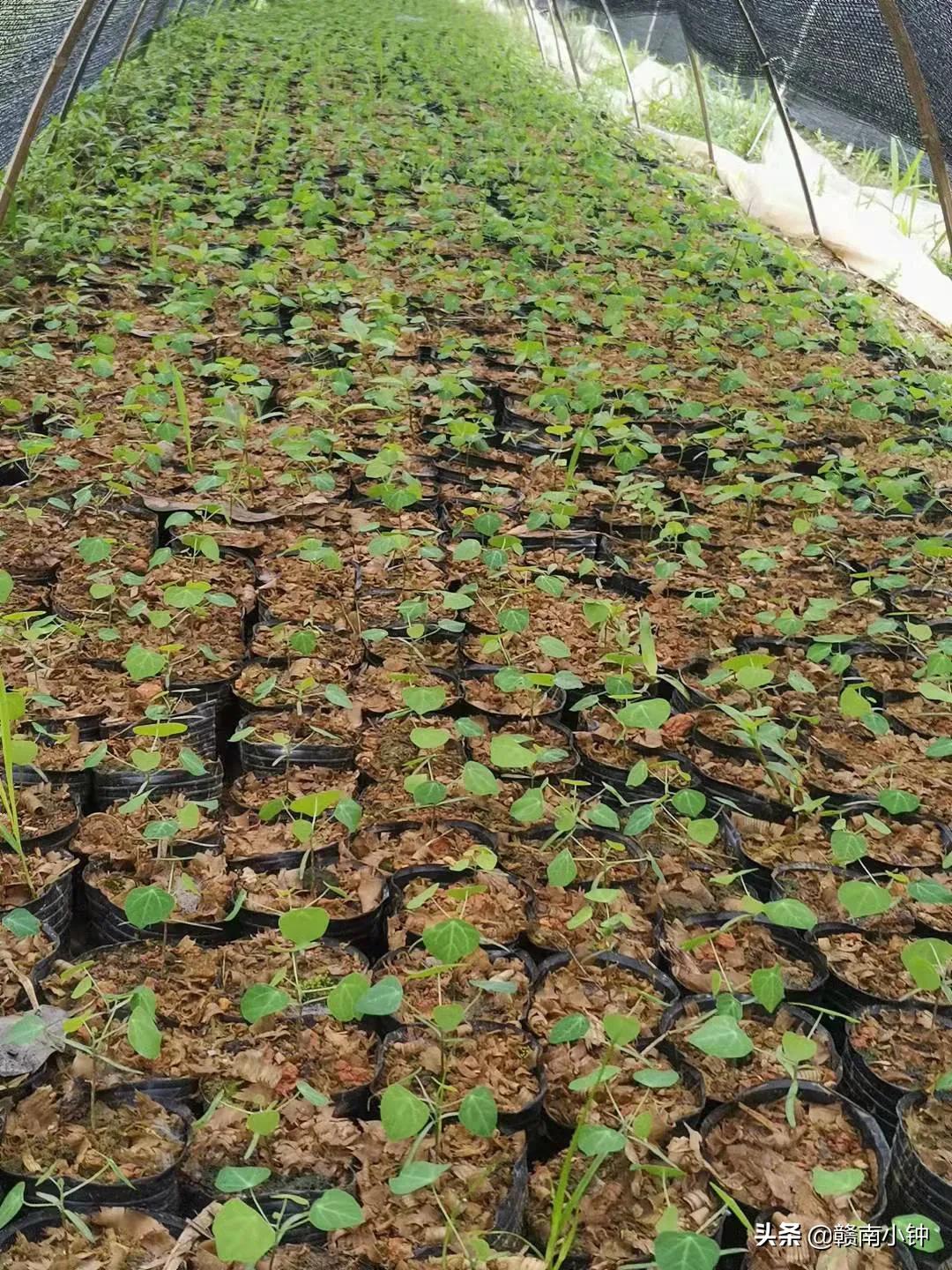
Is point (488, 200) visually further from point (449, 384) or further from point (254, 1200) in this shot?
point (254, 1200)

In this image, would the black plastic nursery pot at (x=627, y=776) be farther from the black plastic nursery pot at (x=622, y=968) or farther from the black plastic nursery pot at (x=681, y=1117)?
the black plastic nursery pot at (x=681, y=1117)

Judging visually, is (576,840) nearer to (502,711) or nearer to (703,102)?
(502,711)

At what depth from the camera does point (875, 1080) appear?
1508 mm

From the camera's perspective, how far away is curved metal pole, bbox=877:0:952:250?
3.94 metres

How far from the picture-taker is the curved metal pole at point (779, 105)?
20.7 feet

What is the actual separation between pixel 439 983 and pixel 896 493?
2191 mm

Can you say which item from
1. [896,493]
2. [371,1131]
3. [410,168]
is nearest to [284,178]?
[410,168]

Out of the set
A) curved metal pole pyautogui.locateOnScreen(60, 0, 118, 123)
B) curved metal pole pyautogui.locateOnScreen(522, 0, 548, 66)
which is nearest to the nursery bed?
curved metal pole pyautogui.locateOnScreen(60, 0, 118, 123)

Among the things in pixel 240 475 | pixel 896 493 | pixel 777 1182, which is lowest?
pixel 240 475

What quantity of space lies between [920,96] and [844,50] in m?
1.71

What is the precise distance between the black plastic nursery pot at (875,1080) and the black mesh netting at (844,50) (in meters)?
4.19

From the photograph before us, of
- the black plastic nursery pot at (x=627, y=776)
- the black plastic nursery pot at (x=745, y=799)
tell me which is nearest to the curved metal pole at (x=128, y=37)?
the black plastic nursery pot at (x=627, y=776)

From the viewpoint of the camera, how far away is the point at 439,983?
5.16 ft

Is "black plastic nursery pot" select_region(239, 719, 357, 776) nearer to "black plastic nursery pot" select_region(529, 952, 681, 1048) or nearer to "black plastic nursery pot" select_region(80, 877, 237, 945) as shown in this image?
"black plastic nursery pot" select_region(80, 877, 237, 945)
